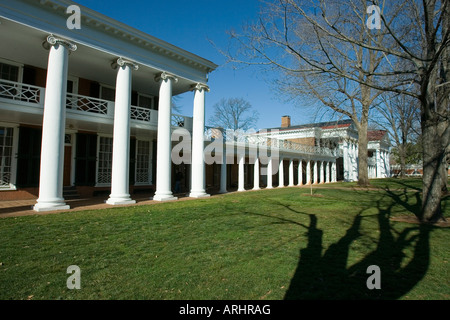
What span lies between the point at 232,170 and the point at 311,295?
23434mm

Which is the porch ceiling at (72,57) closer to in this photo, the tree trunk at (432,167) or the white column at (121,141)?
the white column at (121,141)

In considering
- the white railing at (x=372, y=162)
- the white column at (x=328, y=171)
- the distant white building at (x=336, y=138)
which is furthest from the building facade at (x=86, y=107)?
the white railing at (x=372, y=162)

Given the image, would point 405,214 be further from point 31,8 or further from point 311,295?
point 31,8

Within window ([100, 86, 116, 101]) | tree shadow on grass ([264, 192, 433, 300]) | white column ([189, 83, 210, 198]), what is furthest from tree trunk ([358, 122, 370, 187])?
window ([100, 86, 116, 101])

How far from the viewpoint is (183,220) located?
808cm

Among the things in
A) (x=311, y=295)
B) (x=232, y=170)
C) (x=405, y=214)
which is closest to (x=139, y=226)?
(x=311, y=295)

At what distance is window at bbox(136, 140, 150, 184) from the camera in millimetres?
16578

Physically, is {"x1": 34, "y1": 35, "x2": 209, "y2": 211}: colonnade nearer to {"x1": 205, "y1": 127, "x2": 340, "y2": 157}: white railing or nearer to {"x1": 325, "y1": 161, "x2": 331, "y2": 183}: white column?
{"x1": 205, "y1": 127, "x2": 340, "y2": 157}: white railing

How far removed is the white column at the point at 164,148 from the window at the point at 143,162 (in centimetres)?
418

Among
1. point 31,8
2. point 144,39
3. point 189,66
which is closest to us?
point 31,8

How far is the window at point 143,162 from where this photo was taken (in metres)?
16.6

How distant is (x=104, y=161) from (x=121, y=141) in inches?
195

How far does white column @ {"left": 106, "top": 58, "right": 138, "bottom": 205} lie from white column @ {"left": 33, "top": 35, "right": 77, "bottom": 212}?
6.70 feet

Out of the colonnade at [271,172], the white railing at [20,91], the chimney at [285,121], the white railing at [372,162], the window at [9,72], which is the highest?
the chimney at [285,121]
